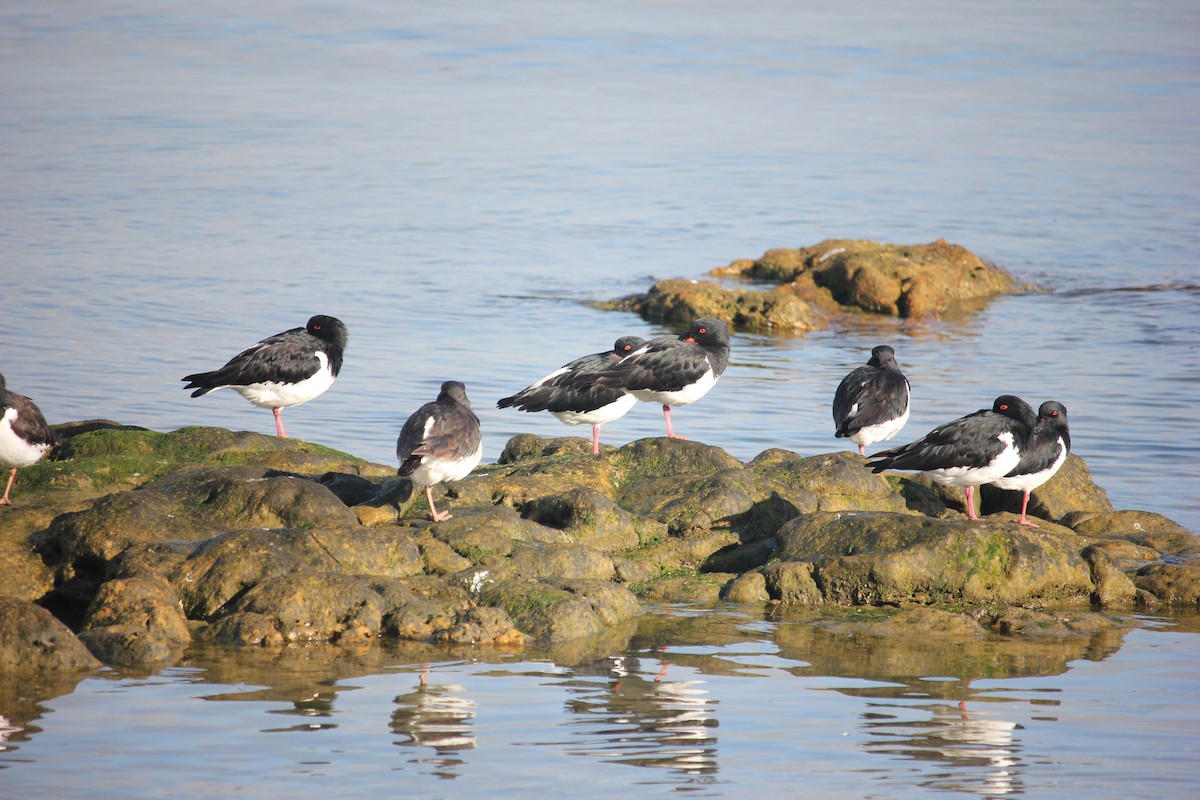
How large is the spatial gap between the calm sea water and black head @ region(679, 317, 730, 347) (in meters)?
1.65

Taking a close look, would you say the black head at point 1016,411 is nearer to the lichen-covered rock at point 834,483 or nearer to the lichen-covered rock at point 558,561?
the lichen-covered rock at point 834,483

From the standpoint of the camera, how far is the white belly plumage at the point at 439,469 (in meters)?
8.95

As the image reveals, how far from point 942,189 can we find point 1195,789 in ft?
95.7

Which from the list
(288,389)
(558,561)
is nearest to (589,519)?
(558,561)

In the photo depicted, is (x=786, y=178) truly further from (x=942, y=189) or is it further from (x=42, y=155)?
(x=42, y=155)

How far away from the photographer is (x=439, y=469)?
29.7 ft

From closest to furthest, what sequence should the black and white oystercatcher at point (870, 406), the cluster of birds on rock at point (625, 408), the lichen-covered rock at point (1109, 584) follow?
the lichen-covered rock at point (1109, 584) < the cluster of birds on rock at point (625, 408) < the black and white oystercatcher at point (870, 406)

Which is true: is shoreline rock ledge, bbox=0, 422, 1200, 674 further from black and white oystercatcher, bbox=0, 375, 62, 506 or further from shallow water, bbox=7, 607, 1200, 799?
shallow water, bbox=7, 607, 1200, 799

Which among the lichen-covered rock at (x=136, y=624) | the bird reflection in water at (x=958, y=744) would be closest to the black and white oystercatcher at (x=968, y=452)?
the bird reflection in water at (x=958, y=744)

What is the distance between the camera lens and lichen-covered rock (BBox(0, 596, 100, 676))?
23.0 ft

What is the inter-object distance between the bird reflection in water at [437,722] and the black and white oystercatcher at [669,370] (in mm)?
4904

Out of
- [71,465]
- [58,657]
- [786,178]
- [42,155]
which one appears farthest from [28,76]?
[58,657]

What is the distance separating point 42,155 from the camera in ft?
107

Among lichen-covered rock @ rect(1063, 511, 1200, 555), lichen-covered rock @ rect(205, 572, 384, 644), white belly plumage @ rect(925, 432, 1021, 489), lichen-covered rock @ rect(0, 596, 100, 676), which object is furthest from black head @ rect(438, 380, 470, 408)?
lichen-covered rock @ rect(1063, 511, 1200, 555)
